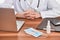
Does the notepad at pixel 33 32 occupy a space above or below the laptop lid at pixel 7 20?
below

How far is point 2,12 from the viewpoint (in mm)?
1048

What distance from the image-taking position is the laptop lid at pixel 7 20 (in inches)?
40.5

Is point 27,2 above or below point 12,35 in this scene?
above

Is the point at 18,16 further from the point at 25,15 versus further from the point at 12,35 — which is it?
the point at 12,35

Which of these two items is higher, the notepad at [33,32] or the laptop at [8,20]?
the laptop at [8,20]

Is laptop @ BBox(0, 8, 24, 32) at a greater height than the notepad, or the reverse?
laptop @ BBox(0, 8, 24, 32)

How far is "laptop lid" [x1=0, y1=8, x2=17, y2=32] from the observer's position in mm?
1028

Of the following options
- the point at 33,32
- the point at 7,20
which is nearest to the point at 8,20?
the point at 7,20

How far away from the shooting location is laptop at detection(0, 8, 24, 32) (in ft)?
3.37

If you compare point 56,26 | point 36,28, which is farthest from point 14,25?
point 56,26

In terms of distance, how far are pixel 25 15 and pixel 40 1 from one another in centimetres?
49

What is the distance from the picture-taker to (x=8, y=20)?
107cm

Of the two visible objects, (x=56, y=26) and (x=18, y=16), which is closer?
(x=56, y=26)

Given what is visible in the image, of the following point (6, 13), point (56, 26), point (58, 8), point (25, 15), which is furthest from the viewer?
point (58, 8)
